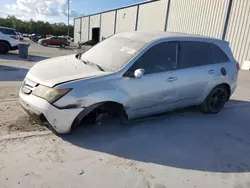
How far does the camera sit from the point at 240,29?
1467cm

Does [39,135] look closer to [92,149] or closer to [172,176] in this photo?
[92,149]

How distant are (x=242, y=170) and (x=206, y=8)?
16302 mm

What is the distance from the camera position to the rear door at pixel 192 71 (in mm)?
4727

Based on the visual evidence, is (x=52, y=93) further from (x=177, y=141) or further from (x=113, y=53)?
(x=177, y=141)

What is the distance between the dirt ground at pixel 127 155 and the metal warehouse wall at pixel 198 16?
43.4 ft

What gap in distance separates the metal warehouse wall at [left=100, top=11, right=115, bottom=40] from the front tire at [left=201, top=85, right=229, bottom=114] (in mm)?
32232

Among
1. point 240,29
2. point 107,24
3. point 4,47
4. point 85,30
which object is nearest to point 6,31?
point 4,47

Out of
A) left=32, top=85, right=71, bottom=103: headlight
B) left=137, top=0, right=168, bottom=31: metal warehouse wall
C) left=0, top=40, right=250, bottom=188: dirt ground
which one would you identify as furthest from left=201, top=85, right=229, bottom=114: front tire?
left=137, top=0, right=168, bottom=31: metal warehouse wall

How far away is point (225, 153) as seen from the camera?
3.96 metres

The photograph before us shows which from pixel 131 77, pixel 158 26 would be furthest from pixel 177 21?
pixel 131 77

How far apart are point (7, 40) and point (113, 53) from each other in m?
13.0

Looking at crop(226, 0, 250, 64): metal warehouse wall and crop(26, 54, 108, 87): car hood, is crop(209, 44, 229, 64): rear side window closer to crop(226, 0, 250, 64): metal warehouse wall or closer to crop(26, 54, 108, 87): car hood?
crop(26, 54, 108, 87): car hood

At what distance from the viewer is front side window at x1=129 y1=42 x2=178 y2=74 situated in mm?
4215

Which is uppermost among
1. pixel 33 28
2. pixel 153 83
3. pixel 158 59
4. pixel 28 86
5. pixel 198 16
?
pixel 198 16
